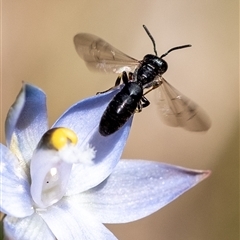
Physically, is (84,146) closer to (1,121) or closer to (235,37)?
(1,121)

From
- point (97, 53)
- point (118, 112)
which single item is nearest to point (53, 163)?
point (118, 112)

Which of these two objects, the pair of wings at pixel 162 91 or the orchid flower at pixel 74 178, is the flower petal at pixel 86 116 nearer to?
the orchid flower at pixel 74 178

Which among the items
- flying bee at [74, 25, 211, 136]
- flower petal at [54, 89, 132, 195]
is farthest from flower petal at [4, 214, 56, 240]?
flying bee at [74, 25, 211, 136]

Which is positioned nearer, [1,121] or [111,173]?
[111,173]

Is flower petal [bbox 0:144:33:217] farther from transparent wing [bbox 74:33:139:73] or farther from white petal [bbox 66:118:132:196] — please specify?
transparent wing [bbox 74:33:139:73]

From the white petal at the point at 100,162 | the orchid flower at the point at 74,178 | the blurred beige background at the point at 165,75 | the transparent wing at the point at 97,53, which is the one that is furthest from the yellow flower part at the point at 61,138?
the blurred beige background at the point at 165,75

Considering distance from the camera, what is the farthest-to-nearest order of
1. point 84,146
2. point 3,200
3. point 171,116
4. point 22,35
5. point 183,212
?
point 22,35
point 183,212
point 171,116
point 84,146
point 3,200

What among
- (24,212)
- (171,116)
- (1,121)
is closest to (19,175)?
(24,212)
